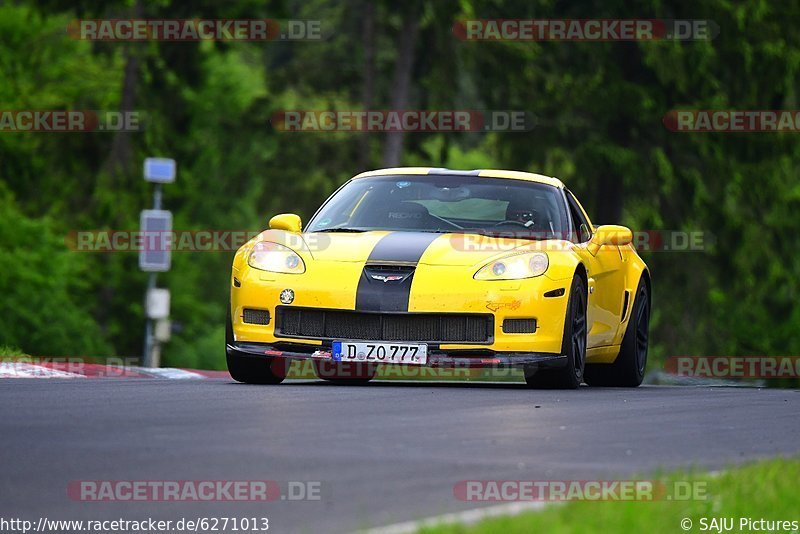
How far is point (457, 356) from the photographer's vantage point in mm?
11695

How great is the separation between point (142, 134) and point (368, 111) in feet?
17.0

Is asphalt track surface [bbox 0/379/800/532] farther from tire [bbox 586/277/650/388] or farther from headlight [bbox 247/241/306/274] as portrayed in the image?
tire [bbox 586/277/650/388]

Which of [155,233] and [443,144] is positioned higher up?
[443,144]

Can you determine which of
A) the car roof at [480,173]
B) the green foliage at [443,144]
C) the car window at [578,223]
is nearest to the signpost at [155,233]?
the green foliage at [443,144]

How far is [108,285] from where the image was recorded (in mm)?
44562

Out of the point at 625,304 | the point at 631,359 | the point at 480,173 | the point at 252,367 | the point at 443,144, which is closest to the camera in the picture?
the point at 252,367

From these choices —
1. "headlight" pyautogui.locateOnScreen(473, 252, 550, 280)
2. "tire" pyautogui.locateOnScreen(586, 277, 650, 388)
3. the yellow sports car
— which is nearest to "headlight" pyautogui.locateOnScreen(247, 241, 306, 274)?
the yellow sports car

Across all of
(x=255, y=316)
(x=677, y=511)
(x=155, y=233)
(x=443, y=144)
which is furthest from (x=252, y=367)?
(x=443, y=144)

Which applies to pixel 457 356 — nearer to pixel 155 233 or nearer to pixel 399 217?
pixel 399 217

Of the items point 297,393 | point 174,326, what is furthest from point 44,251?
point 297,393

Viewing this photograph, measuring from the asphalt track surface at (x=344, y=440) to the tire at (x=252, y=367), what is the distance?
653 millimetres

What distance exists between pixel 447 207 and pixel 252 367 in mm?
1898

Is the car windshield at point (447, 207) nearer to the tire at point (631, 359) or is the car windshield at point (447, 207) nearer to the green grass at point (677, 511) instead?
the tire at point (631, 359)

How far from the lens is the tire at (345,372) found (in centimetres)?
1304
